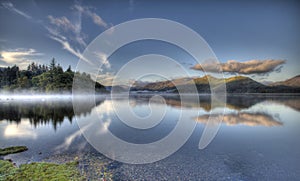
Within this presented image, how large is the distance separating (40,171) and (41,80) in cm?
14155

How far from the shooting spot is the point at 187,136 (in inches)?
798

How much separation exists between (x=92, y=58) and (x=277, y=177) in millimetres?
43675

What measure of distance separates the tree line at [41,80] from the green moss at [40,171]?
128854mm

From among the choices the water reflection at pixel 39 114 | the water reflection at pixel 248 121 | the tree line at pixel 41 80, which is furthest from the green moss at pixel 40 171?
the tree line at pixel 41 80

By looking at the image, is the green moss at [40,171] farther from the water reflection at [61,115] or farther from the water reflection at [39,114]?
the water reflection at [39,114]

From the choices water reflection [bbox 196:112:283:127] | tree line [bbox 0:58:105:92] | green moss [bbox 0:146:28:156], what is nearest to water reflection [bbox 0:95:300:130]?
water reflection [bbox 196:112:283:127]

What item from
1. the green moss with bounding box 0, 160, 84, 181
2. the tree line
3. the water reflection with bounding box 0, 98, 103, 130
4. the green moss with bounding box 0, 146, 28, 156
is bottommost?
the water reflection with bounding box 0, 98, 103, 130

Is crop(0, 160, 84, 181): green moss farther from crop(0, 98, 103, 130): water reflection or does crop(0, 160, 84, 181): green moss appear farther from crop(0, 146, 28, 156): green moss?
crop(0, 98, 103, 130): water reflection

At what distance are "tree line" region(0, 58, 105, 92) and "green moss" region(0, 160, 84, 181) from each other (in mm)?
128854

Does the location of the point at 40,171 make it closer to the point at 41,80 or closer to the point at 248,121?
the point at 248,121

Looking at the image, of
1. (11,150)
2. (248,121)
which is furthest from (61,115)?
(248,121)

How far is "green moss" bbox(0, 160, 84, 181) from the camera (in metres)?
9.23

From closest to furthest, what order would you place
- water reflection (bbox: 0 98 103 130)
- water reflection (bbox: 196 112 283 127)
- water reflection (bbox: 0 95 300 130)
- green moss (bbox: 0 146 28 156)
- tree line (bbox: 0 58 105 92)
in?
green moss (bbox: 0 146 28 156) < water reflection (bbox: 196 112 283 127) < water reflection (bbox: 0 95 300 130) < water reflection (bbox: 0 98 103 130) < tree line (bbox: 0 58 105 92)

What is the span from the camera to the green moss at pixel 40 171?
30.3 ft
